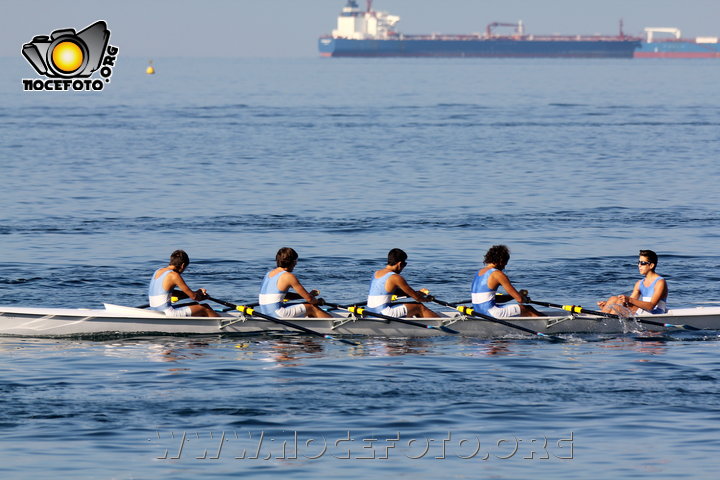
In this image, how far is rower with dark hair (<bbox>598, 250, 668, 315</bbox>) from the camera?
1995 centimetres

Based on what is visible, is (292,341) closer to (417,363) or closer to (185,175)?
(417,363)

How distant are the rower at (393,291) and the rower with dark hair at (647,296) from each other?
3.10m

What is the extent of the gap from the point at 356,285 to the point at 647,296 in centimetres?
731

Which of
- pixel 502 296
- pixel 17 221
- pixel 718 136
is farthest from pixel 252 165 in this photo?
pixel 502 296

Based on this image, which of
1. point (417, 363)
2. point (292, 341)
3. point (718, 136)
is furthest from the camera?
point (718, 136)

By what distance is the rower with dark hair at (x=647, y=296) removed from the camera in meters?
20.0

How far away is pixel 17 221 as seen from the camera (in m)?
34.3

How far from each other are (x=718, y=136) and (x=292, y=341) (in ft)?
171

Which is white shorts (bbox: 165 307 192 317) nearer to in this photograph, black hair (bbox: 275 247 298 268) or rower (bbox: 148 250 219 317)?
rower (bbox: 148 250 219 317)
